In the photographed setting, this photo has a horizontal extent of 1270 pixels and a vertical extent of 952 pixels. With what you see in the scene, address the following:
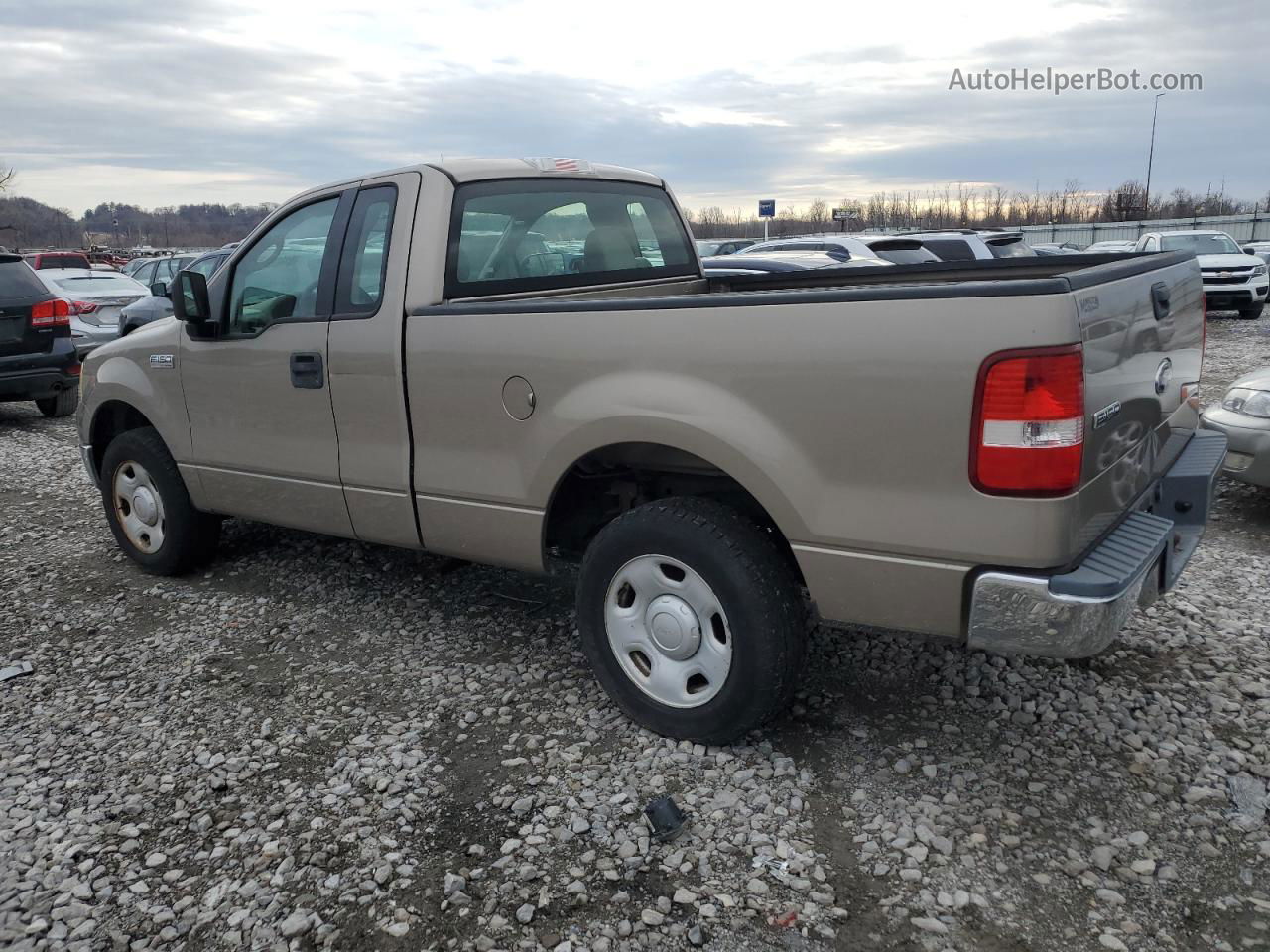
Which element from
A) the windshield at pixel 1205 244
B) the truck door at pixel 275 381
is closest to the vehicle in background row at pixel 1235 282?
the windshield at pixel 1205 244

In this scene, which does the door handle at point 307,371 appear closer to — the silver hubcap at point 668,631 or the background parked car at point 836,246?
the silver hubcap at point 668,631

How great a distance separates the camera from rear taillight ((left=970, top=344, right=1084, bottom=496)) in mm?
2434

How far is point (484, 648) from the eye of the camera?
13.8ft

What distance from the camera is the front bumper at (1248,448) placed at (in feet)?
17.7

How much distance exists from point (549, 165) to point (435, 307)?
1.12m

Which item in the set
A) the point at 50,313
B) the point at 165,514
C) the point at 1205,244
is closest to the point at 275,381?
the point at 165,514

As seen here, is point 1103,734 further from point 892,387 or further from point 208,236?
point 208,236

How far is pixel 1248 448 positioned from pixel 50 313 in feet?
33.3

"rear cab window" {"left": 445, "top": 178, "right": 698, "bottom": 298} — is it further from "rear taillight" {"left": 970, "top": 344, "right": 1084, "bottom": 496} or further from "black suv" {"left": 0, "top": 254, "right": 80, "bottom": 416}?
"black suv" {"left": 0, "top": 254, "right": 80, "bottom": 416}

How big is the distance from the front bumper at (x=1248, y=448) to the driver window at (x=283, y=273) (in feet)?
15.9

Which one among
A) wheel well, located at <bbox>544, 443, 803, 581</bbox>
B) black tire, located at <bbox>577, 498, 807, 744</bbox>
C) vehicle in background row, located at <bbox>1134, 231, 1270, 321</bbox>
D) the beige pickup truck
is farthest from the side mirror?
vehicle in background row, located at <bbox>1134, 231, 1270, 321</bbox>

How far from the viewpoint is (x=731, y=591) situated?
300cm

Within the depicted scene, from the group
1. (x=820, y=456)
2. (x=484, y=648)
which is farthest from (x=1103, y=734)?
(x=484, y=648)

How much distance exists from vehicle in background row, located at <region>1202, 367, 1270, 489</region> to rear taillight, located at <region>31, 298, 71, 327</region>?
998cm
